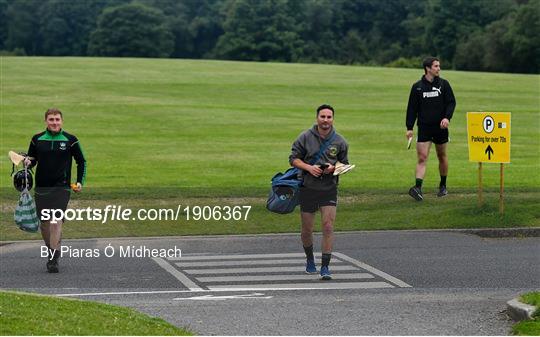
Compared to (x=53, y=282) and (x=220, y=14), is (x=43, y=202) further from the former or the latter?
(x=220, y=14)

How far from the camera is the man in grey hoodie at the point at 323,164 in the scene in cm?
1255

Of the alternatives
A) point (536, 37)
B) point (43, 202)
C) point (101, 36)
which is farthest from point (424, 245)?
point (101, 36)

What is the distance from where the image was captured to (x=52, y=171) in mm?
13352

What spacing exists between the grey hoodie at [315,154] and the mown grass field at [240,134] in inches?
159

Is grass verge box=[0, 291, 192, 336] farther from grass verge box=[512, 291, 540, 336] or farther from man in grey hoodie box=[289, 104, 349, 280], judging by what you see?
man in grey hoodie box=[289, 104, 349, 280]

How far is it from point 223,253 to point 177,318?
441 centimetres

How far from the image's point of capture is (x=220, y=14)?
124 m

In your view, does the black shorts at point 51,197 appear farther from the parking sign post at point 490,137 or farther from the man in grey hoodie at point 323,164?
the parking sign post at point 490,137

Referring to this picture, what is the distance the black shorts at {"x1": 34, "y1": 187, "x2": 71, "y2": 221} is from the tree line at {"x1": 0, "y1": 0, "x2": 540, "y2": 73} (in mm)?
74471

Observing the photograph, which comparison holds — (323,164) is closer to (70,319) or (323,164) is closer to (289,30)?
(70,319)

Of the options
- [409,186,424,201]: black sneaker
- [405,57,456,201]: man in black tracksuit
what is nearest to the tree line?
[409,186,424,201]: black sneaker

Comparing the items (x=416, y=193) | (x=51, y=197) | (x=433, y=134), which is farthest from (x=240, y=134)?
(x=51, y=197)

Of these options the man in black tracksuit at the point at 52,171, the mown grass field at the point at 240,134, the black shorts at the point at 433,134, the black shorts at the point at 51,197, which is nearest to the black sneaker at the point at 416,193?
the mown grass field at the point at 240,134

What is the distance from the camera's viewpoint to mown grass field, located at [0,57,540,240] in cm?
1769
